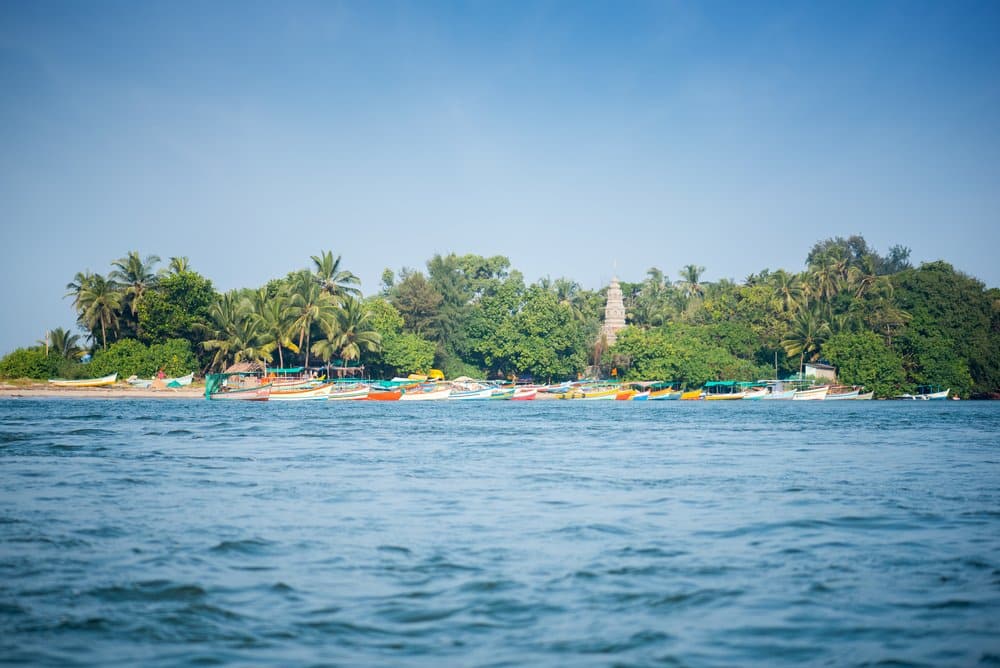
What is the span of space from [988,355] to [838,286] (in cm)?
1526

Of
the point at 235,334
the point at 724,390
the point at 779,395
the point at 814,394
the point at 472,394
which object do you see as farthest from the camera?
the point at 724,390

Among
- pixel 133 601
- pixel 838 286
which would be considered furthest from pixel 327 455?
pixel 838 286

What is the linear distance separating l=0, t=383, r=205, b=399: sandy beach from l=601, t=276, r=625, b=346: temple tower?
132 ft

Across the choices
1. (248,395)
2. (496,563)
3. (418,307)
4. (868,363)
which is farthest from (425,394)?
(496,563)

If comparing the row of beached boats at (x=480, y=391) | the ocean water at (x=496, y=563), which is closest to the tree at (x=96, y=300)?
the row of beached boats at (x=480, y=391)

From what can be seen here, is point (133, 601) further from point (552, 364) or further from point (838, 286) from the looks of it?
point (838, 286)

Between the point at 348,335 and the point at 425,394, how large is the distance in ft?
26.6

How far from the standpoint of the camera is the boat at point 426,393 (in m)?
66.3

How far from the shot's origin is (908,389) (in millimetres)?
74000

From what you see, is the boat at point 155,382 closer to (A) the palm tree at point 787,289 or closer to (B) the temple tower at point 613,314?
(B) the temple tower at point 613,314

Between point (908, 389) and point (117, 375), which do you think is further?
point (908, 389)

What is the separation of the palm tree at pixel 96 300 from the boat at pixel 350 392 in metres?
17.0

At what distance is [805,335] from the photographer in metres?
75.9

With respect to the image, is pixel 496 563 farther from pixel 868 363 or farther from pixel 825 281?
pixel 825 281
